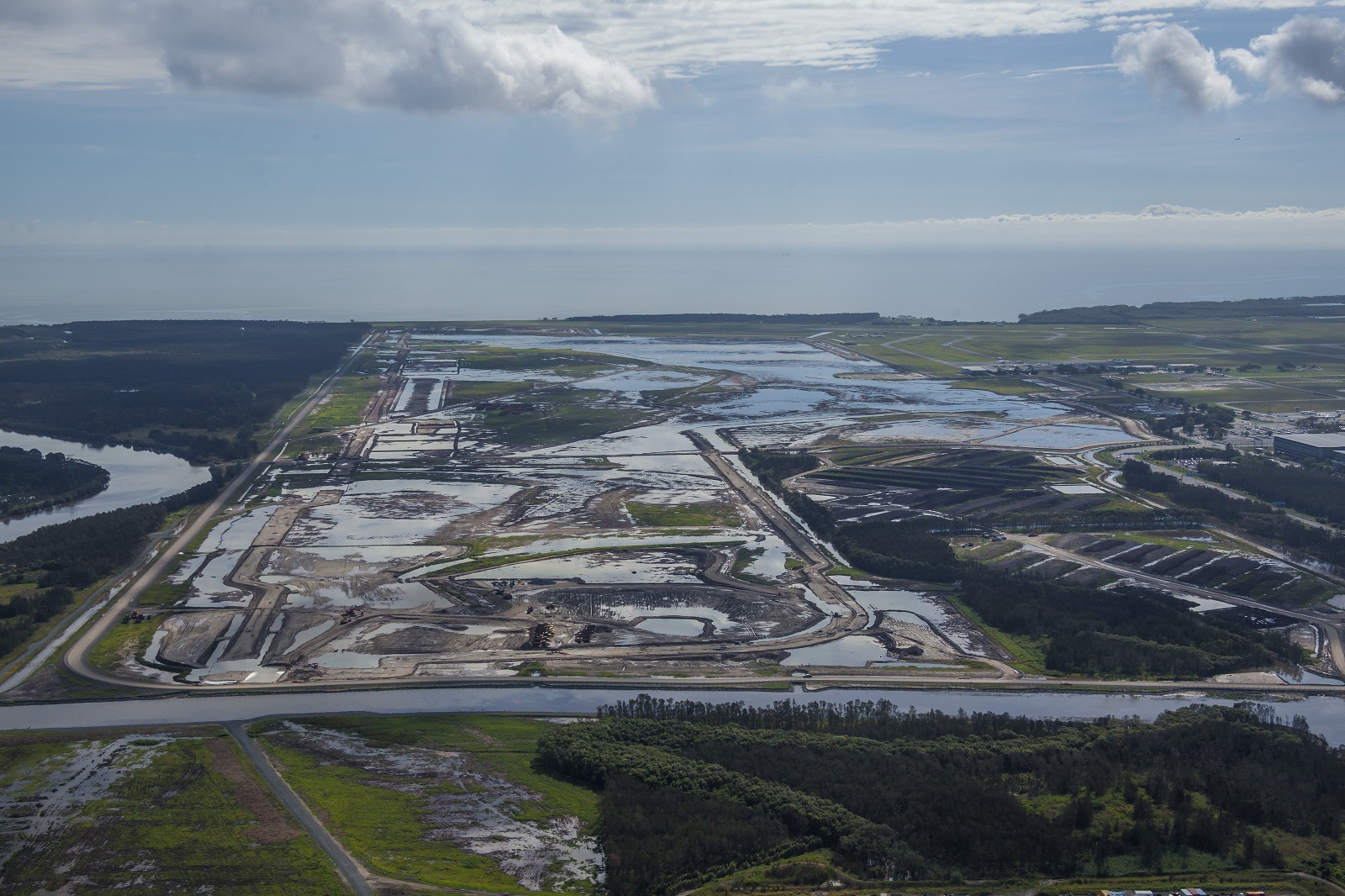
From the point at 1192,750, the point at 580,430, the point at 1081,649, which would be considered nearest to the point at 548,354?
the point at 580,430

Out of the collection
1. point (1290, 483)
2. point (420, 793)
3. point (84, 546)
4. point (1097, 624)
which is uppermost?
point (1290, 483)

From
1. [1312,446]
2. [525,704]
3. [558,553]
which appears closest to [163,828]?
[525,704]

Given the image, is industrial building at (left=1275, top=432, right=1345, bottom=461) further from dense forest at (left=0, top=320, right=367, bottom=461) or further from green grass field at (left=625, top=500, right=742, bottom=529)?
dense forest at (left=0, top=320, right=367, bottom=461)

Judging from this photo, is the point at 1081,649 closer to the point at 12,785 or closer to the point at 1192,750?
the point at 1192,750

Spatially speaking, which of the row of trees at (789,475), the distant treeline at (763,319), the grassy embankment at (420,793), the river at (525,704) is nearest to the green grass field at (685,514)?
the row of trees at (789,475)

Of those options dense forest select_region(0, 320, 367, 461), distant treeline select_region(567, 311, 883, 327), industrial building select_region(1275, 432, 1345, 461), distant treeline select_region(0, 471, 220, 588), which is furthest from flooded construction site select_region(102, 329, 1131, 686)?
distant treeline select_region(567, 311, 883, 327)

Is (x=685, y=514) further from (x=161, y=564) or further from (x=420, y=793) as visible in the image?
(x=420, y=793)

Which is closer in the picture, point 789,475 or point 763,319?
point 789,475
